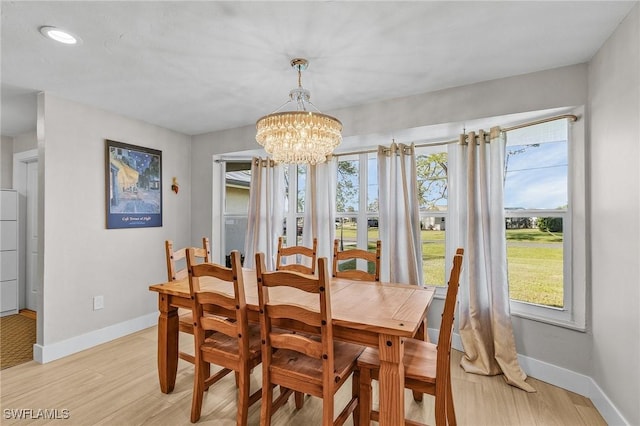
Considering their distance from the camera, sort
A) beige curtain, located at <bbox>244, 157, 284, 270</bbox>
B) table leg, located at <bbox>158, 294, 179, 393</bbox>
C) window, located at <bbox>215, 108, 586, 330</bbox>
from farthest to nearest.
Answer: beige curtain, located at <bbox>244, 157, 284, 270</bbox>, window, located at <bbox>215, 108, 586, 330</bbox>, table leg, located at <bbox>158, 294, 179, 393</bbox>

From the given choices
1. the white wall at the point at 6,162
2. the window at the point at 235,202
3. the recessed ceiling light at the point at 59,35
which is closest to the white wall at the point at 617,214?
the recessed ceiling light at the point at 59,35

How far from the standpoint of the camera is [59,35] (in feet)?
6.11

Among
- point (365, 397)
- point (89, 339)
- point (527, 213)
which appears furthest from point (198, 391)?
point (527, 213)

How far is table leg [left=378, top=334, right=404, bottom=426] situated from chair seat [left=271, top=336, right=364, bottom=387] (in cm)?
22

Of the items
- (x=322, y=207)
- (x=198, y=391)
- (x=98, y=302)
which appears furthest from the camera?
(x=322, y=207)

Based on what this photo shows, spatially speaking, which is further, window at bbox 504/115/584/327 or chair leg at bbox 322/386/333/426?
window at bbox 504/115/584/327

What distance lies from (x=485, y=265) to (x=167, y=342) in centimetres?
261

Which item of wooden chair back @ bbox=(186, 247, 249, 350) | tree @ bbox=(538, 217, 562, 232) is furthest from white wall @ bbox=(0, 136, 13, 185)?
tree @ bbox=(538, 217, 562, 232)

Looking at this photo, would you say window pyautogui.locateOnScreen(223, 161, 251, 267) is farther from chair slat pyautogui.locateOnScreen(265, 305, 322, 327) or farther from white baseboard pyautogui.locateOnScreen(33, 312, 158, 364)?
chair slat pyautogui.locateOnScreen(265, 305, 322, 327)

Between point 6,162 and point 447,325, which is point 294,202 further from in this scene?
point 6,162

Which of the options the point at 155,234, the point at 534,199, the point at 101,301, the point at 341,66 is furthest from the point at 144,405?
the point at 534,199

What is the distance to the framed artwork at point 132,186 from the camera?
3.29 metres

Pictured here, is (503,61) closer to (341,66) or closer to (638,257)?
(341,66)

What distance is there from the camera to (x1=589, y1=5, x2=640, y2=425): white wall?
1.66 meters
